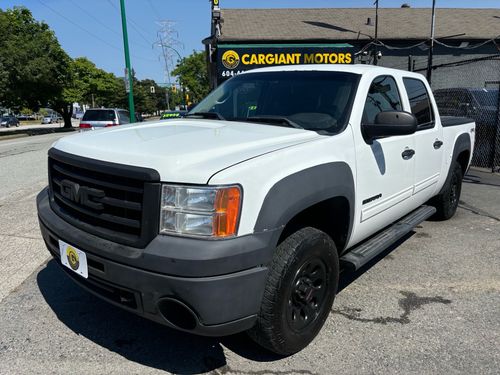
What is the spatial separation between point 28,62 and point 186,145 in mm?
35572

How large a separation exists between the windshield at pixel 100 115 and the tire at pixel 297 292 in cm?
1483

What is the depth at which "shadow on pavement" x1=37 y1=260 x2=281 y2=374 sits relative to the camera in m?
2.76

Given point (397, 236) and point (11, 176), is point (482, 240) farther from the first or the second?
point (11, 176)

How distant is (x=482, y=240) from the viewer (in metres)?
5.03

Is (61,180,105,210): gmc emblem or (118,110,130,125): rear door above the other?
(61,180,105,210): gmc emblem

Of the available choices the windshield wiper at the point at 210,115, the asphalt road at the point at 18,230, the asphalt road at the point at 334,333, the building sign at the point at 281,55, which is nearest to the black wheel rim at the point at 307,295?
the asphalt road at the point at 334,333

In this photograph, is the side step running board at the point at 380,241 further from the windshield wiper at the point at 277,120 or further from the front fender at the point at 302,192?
the windshield wiper at the point at 277,120

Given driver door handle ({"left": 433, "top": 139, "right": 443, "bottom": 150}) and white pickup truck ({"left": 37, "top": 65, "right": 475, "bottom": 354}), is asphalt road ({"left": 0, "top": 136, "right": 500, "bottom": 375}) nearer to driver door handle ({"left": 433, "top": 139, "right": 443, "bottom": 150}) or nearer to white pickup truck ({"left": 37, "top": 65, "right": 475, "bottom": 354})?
white pickup truck ({"left": 37, "top": 65, "right": 475, "bottom": 354})

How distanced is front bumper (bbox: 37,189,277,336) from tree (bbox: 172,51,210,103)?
5015 cm

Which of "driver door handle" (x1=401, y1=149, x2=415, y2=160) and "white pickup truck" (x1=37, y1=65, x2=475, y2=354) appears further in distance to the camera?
"driver door handle" (x1=401, y1=149, x2=415, y2=160)

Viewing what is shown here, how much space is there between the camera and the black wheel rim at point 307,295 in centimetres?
266

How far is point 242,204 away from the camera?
7.30 ft

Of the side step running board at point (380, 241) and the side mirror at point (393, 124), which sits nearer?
the side mirror at point (393, 124)

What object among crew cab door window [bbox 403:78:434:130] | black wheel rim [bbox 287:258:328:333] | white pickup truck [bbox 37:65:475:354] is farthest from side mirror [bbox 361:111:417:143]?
crew cab door window [bbox 403:78:434:130]
